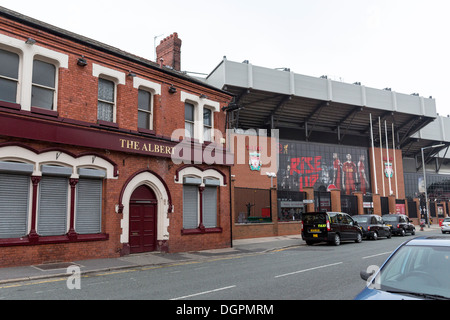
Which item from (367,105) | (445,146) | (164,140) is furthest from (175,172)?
(445,146)

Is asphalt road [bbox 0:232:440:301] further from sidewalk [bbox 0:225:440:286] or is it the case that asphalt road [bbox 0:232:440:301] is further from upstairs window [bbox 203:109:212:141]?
upstairs window [bbox 203:109:212:141]

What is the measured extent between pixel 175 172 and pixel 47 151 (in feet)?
18.9

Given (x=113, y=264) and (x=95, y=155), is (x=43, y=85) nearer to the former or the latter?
(x=95, y=155)

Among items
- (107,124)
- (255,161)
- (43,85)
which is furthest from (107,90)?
(255,161)

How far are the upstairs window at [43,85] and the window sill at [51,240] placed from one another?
4707 millimetres

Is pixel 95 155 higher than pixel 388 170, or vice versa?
pixel 388 170

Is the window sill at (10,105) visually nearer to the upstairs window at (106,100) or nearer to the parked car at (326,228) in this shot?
the upstairs window at (106,100)

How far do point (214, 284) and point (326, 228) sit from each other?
39.6 feet

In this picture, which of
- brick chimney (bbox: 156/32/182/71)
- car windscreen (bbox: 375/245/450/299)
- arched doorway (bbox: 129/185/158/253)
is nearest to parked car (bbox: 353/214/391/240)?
arched doorway (bbox: 129/185/158/253)

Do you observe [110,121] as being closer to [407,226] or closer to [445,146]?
[407,226]

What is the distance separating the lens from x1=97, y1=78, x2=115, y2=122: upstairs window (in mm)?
14243

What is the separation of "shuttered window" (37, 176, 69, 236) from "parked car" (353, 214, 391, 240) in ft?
60.8

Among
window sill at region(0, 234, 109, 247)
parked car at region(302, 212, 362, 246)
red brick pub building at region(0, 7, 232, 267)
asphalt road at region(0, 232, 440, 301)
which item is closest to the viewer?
asphalt road at region(0, 232, 440, 301)

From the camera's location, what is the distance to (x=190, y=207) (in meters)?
17.0
